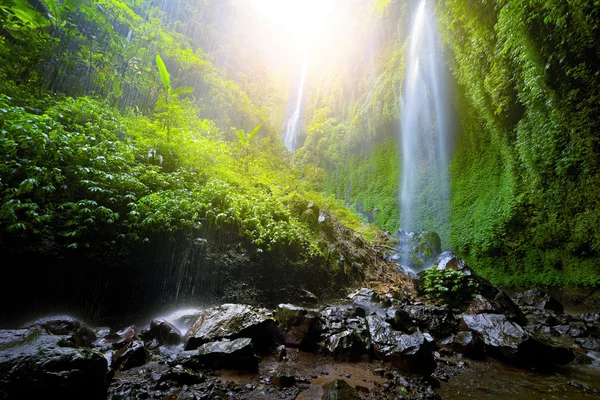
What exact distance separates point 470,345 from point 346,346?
1720mm

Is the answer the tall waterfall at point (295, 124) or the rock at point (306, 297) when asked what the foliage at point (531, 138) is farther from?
the tall waterfall at point (295, 124)

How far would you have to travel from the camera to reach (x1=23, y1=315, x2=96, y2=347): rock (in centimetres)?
292

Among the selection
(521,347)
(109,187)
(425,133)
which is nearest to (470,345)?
(521,347)

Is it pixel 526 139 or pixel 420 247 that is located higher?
pixel 526 139

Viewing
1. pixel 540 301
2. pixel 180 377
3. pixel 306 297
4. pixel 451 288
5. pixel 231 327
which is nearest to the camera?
pixel 180 377

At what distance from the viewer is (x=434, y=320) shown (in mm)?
4484

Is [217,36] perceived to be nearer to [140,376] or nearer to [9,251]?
[9,251]

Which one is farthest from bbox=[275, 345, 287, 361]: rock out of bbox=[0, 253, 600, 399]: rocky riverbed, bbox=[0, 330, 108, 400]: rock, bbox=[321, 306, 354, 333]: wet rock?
bbox=[0, 330, 108, 400]: rock

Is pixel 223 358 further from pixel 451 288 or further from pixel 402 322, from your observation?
pixel 451 288

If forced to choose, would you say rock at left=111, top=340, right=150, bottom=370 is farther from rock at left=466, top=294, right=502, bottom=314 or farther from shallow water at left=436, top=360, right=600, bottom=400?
rock at left=466, top=294, right=502, bottom=314

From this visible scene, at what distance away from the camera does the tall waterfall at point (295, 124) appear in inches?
1067

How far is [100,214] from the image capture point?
3.77m

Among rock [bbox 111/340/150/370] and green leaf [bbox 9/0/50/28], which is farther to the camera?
green leaf [bbox 9/0/50/28]

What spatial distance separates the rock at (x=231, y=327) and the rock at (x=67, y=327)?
111 cm
